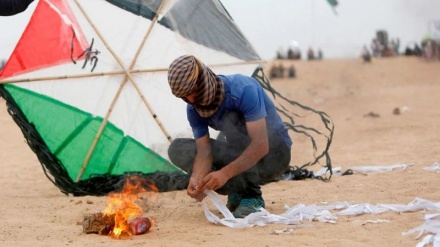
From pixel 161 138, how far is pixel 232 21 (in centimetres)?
117

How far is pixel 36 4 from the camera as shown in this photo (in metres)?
5.52

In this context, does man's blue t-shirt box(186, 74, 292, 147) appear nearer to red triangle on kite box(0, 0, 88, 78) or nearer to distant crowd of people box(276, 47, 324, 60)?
red triangle on kite box(0, 0, 88, 78)

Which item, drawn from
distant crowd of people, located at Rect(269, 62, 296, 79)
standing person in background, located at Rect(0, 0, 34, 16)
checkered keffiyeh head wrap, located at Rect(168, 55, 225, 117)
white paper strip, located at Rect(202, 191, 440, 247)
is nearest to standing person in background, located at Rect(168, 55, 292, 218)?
checkered keffiyeh head wrap, located at Rect(168, 55, 225, 117)

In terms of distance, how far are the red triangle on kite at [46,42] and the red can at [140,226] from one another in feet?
7.47

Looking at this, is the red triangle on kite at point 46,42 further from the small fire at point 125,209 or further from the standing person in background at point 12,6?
the small fire at point 125,209

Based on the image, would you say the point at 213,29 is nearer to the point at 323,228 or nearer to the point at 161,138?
the point at 161,138

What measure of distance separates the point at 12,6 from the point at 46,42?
41 centimetres

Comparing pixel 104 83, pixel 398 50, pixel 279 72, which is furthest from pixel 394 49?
pixel 104 83

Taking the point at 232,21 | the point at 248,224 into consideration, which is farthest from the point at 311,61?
the point at 248,224

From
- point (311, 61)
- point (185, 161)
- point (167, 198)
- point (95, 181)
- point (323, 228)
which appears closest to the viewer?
point (323, 228)

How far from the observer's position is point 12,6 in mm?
5285

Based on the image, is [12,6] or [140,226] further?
[12,6]

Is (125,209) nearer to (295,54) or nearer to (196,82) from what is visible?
(196,82)

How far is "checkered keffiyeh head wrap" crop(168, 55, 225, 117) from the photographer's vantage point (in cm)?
350
